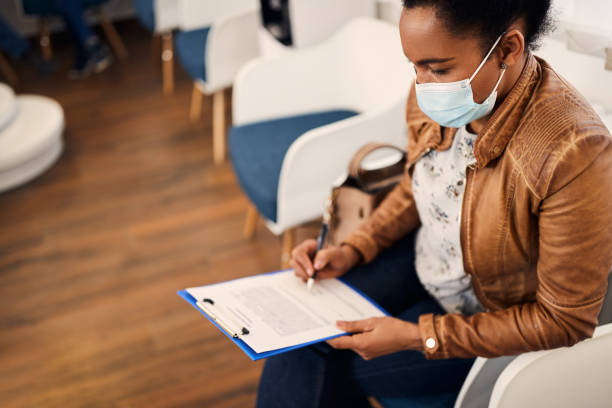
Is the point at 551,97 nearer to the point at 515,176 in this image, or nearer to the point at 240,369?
the point at 515,176

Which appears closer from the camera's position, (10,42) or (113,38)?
(10,42)

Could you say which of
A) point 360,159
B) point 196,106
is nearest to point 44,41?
point 196,106

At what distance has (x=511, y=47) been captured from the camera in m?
0.88

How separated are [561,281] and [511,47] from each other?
365mm

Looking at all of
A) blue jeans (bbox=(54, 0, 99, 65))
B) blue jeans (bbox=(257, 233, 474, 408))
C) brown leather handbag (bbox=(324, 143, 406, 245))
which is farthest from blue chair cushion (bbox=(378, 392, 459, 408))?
blue jeans (bbox=(54, 0, 99, 65))

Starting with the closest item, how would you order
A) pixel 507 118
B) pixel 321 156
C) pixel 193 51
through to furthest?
pixel 507 118, pixel 321 156, pixel 193 51

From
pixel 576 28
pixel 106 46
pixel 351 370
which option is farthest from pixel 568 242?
pixel 106 46

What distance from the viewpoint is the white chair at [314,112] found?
1.80m

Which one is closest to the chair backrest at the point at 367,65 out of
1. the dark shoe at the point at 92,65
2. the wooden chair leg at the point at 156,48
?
the wooden chair leg at the point at 156,48

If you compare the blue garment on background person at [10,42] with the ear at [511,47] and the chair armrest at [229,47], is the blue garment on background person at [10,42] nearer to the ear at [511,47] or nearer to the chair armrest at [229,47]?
the chair armrest at [229,47]

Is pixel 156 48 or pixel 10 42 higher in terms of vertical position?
pixel 10 42

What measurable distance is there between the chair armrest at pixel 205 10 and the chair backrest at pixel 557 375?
2.60 metres

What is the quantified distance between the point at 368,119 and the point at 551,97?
90 cm

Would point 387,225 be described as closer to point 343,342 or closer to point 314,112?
point 343,342
